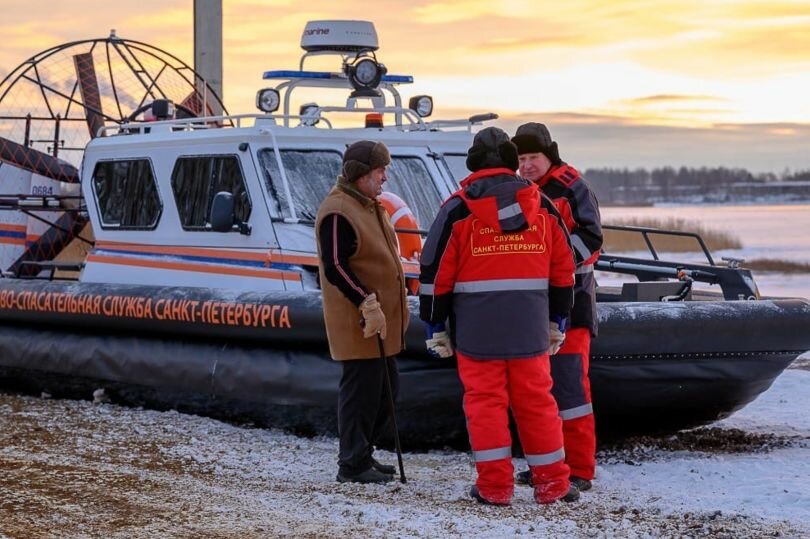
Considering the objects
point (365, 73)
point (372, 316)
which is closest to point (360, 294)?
point (372, 316)

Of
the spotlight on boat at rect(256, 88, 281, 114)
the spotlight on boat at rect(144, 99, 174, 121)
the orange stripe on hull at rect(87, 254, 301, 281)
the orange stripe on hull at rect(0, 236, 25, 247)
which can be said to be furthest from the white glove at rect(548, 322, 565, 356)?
the orange stripe on hull at rect(0, 236, 25, 247)

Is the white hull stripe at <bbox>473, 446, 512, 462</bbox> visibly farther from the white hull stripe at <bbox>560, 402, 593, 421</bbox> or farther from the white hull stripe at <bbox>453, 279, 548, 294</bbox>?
the white hull stripe at <bbox>453, 279, 548, 294</bbox>

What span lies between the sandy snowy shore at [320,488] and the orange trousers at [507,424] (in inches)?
3.6

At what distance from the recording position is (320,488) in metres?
5.12

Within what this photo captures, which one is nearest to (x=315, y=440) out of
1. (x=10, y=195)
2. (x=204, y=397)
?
(x=204, y=397)

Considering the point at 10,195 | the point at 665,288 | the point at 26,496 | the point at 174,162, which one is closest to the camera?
the point at 26,496

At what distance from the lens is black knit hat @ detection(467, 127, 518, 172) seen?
16.1 feet

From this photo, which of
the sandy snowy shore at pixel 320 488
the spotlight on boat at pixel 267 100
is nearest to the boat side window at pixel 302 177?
the spotlight on boat at pixel 267 100

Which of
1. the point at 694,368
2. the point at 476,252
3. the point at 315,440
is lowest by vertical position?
the point at 315,440

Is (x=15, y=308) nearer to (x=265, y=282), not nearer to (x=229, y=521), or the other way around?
(x=265, y=282)

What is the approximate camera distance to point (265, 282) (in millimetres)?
6707

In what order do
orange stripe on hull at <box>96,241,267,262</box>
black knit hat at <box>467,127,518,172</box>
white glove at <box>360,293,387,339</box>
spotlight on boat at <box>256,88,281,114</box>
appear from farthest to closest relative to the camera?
spotlight on boat at <box>256,88,281,114</box> < orange stripe on hull at <box>96,241,267,262</box> < white glove at <box>360,293,387,339</box> < black knit hat at <box>467,127,518,172</box>

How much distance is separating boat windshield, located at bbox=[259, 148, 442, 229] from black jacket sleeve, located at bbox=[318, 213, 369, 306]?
161cm

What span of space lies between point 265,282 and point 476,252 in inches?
84.5
